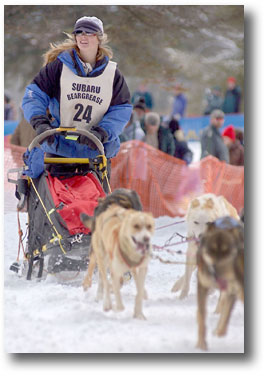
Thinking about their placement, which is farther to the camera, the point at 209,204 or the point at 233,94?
the point at 233,94

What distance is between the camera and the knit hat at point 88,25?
2.74 metres

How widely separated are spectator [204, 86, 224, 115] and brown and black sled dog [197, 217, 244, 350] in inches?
254

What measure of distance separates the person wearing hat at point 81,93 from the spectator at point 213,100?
5.58 m

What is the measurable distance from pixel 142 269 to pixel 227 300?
1.11 ft

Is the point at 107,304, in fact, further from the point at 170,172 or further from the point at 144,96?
the point at 144,96

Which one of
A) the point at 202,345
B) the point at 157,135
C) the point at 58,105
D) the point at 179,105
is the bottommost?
the point at 202,345

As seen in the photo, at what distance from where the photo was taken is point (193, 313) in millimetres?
2279

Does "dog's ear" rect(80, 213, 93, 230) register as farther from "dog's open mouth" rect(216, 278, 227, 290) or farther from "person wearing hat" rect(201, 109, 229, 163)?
"person wearing hat" rect(201, 109, 229, 163)

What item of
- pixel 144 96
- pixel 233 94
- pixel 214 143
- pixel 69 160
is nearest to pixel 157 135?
pixel 214 143

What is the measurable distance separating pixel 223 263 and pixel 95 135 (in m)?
1.06

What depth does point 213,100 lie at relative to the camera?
32.8 ft

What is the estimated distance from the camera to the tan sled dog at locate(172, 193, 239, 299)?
2297 millimetres

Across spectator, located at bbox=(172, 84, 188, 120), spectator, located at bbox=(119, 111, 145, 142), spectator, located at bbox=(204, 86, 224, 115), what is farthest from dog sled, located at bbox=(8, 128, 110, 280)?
spectator, located at bbox=(172, 84, 188, 120)

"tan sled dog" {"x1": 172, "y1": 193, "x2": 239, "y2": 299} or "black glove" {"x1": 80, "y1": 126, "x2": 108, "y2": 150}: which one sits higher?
"black glove" {"x1": 80, "y1": 126, "x2": 108, "y2": 150}
